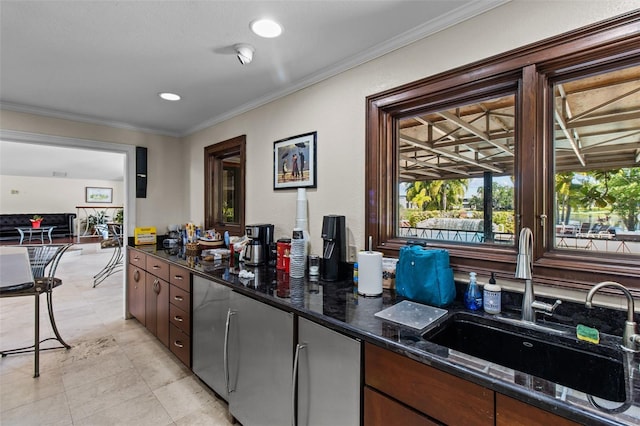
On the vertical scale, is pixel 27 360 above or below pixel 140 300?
below

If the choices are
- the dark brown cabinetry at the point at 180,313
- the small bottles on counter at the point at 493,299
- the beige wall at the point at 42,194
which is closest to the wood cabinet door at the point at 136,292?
the dark brown cabinetry at the point at 180,313

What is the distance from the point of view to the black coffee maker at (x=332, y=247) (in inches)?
75.1

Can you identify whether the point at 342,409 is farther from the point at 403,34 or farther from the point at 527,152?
the point at 403,34

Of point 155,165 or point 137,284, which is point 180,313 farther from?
point 155,165

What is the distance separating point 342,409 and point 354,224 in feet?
3.46

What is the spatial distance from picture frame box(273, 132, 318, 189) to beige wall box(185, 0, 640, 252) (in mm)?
53

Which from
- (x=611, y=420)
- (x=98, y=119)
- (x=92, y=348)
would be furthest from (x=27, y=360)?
(x=611, y=420)

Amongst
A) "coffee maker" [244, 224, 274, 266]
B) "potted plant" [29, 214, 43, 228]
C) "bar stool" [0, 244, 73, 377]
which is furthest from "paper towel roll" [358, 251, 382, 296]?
"potted plant" [29, 214, 43, 228]

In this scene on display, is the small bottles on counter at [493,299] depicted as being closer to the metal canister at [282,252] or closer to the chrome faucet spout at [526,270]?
the chrome faucet spout at [526,270]

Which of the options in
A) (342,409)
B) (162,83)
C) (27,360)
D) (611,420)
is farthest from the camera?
(27,360)

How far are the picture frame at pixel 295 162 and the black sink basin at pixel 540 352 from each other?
1330mm

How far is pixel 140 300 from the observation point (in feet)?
10.4

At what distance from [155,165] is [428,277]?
3.54 metres

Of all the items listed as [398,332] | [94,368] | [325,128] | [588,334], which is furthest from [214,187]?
[588,334]
